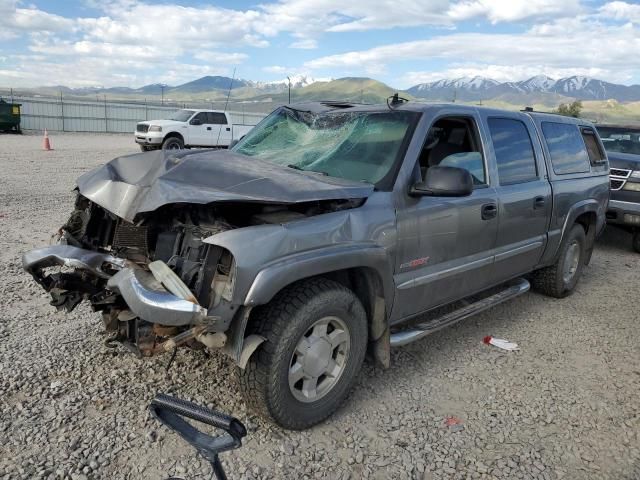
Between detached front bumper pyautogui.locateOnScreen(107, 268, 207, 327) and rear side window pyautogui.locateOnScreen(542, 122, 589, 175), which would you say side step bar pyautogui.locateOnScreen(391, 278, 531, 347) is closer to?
rear side window pyautogui.locateOnScreen(542, 122, 589, 175)

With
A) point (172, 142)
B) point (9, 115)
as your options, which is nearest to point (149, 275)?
point (172, 142)

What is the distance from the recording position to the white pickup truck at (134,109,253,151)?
785 inches

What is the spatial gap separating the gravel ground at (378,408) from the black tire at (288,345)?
0.16 meters

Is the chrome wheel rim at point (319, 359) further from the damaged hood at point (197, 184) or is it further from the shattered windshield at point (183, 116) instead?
the shattered windshield at point (183, 116)

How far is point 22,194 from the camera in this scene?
949cm

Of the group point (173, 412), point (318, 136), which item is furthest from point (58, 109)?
point (173, 412)

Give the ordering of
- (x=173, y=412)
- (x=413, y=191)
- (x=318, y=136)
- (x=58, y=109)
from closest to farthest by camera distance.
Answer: (x=173, y=412) → (x=413, y=191) → (x=318, y=136) → (x=58, y=109)

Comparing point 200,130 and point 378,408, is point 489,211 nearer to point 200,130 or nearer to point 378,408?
point 378,408

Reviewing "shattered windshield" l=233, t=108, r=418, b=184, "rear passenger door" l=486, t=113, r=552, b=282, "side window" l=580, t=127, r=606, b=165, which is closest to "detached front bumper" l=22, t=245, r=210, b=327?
"shattered windshield" l=233, t=108, r=418, b=184

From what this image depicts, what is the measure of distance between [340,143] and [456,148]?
1023 mm

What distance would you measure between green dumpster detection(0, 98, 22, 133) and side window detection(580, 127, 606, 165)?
27414 millimetres

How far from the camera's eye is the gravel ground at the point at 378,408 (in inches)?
107

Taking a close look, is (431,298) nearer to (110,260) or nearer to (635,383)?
(635,383)

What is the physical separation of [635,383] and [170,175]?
141 inches
